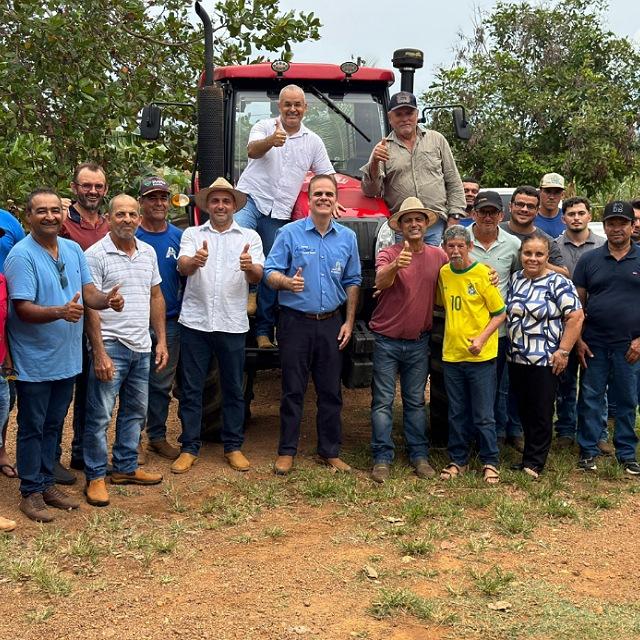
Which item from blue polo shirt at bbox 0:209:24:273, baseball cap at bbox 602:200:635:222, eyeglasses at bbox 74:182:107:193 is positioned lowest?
blue polo shirt at bbox 0:209:24:273

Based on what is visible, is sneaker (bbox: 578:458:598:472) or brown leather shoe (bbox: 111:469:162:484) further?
sneaker (bbox: 578:458:598:472)

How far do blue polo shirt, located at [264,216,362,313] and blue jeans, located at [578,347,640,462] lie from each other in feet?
5.91

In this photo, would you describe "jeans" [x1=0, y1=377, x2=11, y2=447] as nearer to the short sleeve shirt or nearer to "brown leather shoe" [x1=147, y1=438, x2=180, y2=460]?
"brown leather shoe" [x1=147, y1=438, x2=180, y2=460]

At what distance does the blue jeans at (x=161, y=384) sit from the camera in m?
6.16

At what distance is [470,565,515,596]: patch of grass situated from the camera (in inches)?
169

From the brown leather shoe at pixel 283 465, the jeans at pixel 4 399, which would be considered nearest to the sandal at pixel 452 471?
the brown leather shoe at pixel 283 465

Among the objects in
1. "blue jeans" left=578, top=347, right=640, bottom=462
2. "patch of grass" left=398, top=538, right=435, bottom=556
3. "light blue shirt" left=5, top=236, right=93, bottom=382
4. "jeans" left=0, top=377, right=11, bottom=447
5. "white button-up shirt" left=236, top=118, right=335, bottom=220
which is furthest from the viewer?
"white button-up shirt" left=236, top=118, right=335, bottom=220

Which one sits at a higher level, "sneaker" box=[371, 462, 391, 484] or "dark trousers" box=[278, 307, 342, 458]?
"dark trousers" box=[278, 307, 342, 458]

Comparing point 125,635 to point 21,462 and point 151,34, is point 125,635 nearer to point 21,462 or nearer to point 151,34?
point 21,462

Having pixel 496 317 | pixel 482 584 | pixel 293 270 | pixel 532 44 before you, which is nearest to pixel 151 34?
pixel 293 270

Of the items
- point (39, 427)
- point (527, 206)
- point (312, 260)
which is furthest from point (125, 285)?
point (527, 206)

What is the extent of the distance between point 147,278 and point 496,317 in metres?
2.17

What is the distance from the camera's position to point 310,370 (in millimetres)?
6188

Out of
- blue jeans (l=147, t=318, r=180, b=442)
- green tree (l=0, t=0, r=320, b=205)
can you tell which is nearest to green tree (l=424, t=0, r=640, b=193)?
green tree (l=0, t=0, r=320, b=205)
